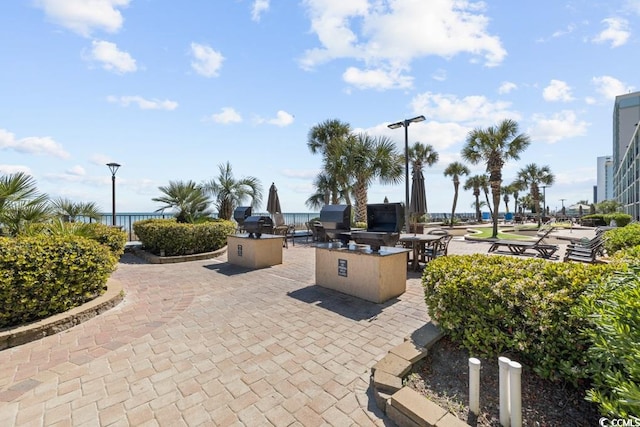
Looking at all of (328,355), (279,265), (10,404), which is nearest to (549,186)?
(279,265)

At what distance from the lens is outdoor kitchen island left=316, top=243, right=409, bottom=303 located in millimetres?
4543

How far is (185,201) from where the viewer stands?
10070mm

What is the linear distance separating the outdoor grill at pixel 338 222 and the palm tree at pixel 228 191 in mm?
9261

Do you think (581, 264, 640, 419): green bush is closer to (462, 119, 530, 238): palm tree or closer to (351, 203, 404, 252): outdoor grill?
(351, 203, 404, 252): outdoor grill

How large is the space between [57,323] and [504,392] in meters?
4.97

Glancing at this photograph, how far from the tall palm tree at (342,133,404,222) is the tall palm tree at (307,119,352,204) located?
30.7 inches

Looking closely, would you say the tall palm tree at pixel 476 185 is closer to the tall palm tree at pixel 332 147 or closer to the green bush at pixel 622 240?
the tall palm tree at pixel 332 147

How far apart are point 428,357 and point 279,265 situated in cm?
515

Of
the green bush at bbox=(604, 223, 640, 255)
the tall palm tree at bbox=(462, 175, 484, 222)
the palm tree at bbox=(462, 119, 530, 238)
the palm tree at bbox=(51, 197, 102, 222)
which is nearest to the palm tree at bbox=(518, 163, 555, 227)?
the tall palm tree at bbox=(462, 175, 484, 222)

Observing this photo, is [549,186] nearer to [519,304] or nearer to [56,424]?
[519,304]

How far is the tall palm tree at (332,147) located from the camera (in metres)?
15.9

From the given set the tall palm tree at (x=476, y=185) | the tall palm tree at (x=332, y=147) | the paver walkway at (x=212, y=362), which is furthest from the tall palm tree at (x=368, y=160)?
the tall palm tree at (x=476, y=185)

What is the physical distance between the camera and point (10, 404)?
2285 mm

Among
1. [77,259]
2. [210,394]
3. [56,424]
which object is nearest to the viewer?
[56,424]
